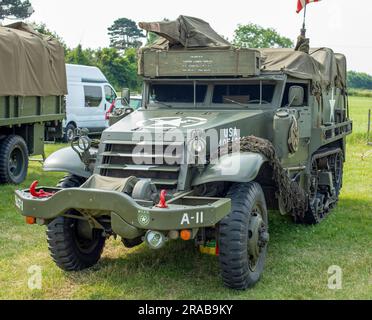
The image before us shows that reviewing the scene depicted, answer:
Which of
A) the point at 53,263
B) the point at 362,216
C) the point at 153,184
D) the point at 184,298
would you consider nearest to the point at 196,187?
the point at 153,184

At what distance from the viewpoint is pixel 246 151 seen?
18.6ft

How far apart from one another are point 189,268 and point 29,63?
623 cm

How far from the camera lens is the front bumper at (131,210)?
4648mm

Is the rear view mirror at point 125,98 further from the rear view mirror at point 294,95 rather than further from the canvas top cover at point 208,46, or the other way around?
the rear view mirror at point 294,95

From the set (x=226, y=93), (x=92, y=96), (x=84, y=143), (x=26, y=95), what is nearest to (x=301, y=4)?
(x=226, y=93)

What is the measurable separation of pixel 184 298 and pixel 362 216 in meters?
4.12

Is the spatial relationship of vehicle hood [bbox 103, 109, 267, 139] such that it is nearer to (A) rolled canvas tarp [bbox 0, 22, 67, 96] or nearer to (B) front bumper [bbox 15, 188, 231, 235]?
(B) front bumper [bbox 15, 188, 231, 235]

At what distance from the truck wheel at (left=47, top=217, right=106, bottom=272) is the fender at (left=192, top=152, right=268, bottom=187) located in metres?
1.26

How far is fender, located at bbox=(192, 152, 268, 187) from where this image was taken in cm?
521

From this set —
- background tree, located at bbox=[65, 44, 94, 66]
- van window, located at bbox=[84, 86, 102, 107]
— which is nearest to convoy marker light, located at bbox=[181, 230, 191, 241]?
van window, located at bbox=[84, 86, 102, 107]

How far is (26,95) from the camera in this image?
1052 cm

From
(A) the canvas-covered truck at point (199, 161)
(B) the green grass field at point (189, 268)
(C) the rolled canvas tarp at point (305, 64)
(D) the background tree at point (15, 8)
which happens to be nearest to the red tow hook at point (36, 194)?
(A) the canvas-covered truck at point (199, 161)

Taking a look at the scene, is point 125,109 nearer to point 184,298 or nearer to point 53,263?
point 53,263

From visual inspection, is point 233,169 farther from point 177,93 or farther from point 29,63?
point 29,63
